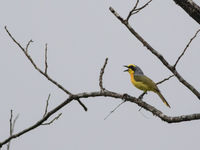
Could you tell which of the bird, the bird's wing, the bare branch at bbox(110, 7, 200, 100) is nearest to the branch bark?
the bare branch at bbox(110, 7, 200, 100)

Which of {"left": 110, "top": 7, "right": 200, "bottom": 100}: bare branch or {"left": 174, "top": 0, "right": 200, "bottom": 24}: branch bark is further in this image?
{"left": 174, "top": 0, "right": 200, "bottom": 24}: branch bark

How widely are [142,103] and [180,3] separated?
3.41ft

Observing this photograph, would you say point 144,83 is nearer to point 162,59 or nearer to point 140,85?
point 140,85

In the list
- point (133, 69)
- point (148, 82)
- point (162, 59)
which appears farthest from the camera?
point (133, 69)

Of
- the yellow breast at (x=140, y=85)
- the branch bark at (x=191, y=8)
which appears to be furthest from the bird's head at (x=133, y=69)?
the branch bark at (x=191, y=8)

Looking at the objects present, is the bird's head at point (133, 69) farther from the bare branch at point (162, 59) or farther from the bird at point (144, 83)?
the bare branch at point (162, 59)

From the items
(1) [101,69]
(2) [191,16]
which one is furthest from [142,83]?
(2) [191,16]

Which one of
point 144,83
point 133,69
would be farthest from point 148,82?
point 133,69

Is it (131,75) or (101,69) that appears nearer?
(101,69)

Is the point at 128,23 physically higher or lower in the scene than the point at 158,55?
higher

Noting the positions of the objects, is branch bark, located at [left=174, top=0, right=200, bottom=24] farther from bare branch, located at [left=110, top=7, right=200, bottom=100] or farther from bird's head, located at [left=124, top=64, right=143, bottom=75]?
bird's head, located at [left=124, top=64, right=143, bottom=75]

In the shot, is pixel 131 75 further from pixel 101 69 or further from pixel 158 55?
pixel 158 55

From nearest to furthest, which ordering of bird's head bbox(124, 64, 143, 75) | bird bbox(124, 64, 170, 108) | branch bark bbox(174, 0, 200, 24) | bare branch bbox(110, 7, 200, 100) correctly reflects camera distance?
bare branch bbox(110, 7, 200, 100) < branch bark bbox(174, 0, 200, 24) < bird bbox(124, 64, 170, 108) < bird's head bbox(124, 64, 143, 75)

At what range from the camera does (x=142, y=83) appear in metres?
6.83
